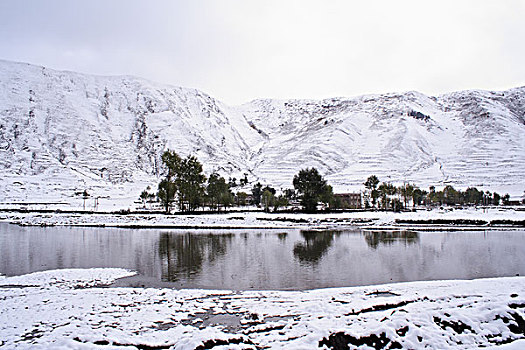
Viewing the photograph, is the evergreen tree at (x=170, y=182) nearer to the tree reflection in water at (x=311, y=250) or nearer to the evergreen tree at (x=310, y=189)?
the evergreen tree at (x=310, y=189)

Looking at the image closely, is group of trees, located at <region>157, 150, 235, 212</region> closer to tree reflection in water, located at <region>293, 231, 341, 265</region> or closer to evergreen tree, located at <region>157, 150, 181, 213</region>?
evergreen tree, located at <region>157, 150, 181, 213</region>

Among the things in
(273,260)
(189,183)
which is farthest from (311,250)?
(189,183)

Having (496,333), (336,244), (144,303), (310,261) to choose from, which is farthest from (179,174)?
(496,333)

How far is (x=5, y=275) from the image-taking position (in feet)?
69.3

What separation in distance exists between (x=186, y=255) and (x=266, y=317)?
18.1 m

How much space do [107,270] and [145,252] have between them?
8.84m

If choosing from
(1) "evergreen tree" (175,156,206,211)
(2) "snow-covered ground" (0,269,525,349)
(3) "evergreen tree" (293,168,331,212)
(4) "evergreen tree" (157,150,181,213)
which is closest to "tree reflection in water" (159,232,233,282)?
(2) "snow-covered ground" (0,269,525,349)

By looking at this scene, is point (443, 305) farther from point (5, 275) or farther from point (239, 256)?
point (5, 275)

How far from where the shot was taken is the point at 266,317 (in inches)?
510

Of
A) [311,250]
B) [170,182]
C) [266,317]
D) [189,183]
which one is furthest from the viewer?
[189,183]

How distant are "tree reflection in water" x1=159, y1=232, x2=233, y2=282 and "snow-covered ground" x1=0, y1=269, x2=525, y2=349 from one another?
224 inches

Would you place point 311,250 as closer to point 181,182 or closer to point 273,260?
point 273,260

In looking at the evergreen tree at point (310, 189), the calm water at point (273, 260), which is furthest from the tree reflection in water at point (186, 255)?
the evergreen tree at point (310, 189)

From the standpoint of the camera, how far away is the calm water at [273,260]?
2084 cm
